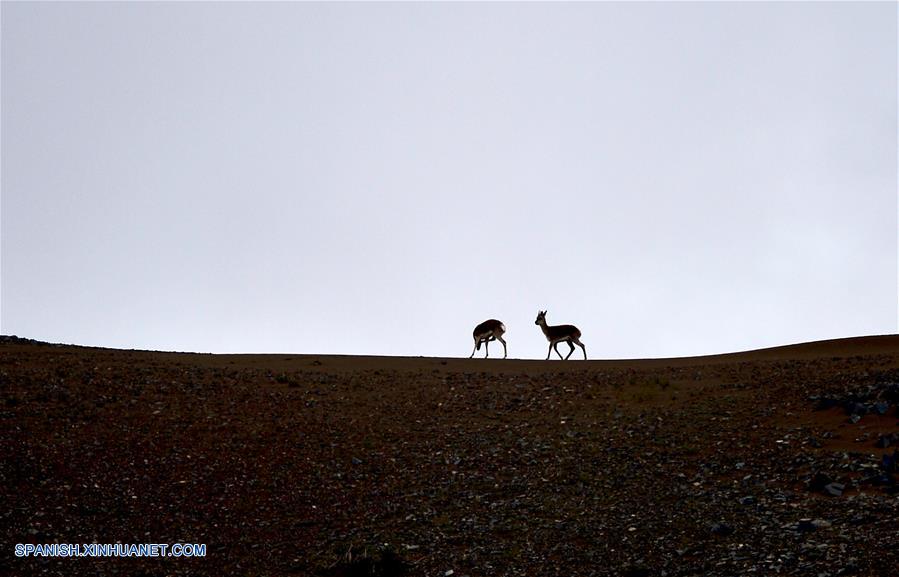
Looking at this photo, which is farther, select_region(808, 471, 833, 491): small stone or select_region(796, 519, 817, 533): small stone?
select_region(808, 471, 833, 491): small stone

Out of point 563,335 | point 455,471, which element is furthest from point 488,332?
point 455,471

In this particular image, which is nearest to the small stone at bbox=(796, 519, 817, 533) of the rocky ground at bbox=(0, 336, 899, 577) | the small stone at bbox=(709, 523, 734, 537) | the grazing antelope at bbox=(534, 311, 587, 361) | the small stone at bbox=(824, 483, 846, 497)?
the rocky ground at bbox=(0, 336, 899, 577)

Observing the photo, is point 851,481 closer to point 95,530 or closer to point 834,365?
point 834,365

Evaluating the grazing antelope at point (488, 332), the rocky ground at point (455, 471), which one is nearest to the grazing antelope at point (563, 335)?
the grazing antelope at point (488, 332)

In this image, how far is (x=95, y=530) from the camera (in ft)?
53.1

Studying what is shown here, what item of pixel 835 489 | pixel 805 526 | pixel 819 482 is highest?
pixel 819 482

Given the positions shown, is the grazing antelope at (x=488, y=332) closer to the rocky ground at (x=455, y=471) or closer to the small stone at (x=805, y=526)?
the rocky ground at (x=455, y=471)

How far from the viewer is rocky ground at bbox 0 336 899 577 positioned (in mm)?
15391

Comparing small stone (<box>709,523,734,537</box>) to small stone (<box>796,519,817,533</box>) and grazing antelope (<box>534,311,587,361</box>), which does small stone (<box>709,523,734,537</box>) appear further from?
grazing antelope (<box>534,311,587,361</box>)

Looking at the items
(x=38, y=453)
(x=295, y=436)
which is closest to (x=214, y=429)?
(x=295, y=436)

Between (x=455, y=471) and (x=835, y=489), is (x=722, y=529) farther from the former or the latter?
(x=455, y=471)

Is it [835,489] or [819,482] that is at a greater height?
[819,482]

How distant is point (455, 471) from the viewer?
776 inches

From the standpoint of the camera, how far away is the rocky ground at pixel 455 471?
15.4 metres
